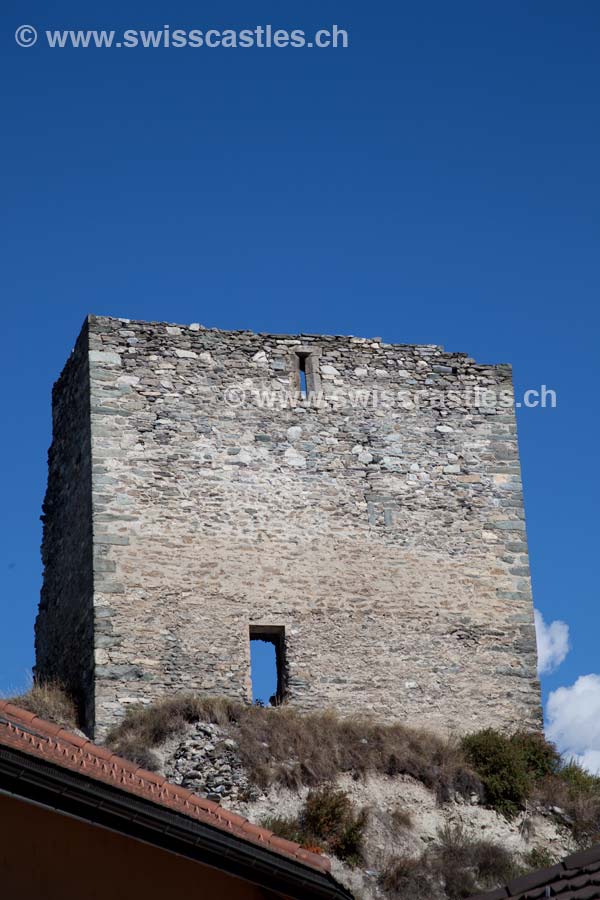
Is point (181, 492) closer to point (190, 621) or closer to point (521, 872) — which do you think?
point (190, 621)

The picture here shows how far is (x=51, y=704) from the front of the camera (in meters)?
22.9

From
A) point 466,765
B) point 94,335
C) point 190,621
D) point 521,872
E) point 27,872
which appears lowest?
point 27,872

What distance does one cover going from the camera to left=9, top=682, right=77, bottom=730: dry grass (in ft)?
74.0

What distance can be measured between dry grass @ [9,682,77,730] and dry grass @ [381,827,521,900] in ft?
16.0

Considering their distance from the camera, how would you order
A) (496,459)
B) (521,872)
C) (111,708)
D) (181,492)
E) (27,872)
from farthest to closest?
(496,459), (181,492), (111,708), (521,872), (27,872)

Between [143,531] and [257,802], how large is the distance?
4.27 meters

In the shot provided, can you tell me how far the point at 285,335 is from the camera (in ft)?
83.0

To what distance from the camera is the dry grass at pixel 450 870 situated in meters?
20.4

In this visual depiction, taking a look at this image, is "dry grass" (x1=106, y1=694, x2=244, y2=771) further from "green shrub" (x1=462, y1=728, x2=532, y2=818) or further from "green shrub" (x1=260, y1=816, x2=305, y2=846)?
"green shrub" (x1=462, y1=728, x2=532, y2=818)

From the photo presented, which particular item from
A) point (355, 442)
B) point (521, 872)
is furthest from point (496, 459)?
point (521, 872)

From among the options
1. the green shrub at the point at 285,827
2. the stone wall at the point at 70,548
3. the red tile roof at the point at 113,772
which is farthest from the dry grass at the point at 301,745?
the red tile roof at the point at 113,772

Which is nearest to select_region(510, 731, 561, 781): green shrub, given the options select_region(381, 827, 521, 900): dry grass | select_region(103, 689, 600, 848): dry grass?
select_region(103, 689, 600, 848): dry grass

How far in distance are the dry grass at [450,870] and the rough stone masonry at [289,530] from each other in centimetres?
274

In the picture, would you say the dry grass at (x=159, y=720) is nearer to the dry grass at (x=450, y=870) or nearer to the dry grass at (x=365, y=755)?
the dry grass at (x=365, y=755)
